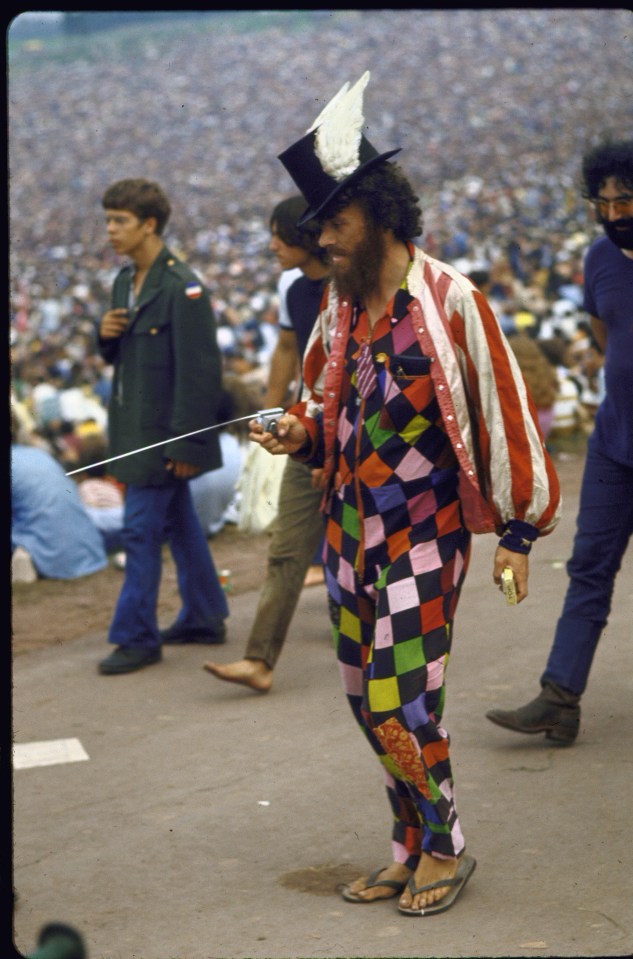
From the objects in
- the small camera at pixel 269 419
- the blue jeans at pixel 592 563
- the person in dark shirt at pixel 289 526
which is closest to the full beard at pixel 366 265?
the small camera at pixel 269 419

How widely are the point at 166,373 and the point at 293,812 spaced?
2.53 metres

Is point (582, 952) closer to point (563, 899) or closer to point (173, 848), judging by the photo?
point (563, 899)

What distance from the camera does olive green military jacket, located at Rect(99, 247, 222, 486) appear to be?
6.63m

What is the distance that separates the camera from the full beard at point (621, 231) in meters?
4.73

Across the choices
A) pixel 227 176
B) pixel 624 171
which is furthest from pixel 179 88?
pixel 624 171

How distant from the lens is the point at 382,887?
4.06 meters

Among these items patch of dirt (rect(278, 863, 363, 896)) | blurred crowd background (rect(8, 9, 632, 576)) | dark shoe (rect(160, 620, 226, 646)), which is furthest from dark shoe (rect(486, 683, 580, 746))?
blurred crowd background (rect(8, 9, 632, 576))

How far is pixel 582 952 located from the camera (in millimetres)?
3609

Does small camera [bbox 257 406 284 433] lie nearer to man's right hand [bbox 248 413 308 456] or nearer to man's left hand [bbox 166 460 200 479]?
man's right hand [bbox 248 413 308 456]

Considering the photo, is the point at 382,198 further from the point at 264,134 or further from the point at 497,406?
the point at 264,134

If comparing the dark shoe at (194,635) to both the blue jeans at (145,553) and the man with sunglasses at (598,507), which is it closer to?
the blue jeans at (145,553)

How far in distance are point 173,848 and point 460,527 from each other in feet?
4.85

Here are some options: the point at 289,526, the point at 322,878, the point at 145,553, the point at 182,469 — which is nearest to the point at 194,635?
the point at 145,553

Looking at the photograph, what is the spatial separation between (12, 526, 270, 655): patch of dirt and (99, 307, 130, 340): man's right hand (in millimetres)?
1669
